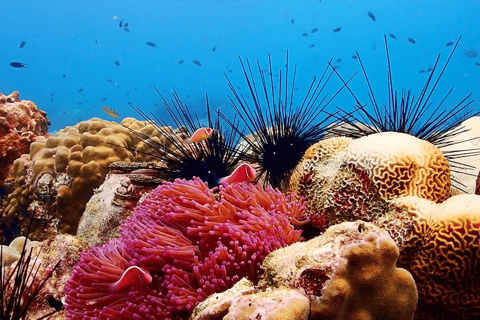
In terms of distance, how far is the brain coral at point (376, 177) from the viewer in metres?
2.34

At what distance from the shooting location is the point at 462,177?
380 centimetres

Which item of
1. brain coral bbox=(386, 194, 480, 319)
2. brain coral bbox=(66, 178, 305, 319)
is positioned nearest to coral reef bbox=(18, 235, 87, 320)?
brain coral bbox=(66, 178, 305, 319)

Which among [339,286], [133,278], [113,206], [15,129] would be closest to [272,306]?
[339,286]

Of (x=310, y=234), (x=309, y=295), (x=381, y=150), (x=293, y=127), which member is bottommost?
(x=309, y=295)

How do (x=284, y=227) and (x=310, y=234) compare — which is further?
(x=310, y=234)

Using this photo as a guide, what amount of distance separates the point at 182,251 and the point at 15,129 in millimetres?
7783

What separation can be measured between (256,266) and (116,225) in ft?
8.01

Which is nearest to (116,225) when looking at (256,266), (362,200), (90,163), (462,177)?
(90,163)

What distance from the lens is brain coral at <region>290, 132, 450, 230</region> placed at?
2.34 m

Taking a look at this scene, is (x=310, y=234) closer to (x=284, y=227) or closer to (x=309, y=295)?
(x=284, y=227)

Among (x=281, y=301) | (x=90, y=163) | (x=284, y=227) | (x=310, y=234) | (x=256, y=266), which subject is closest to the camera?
(x=281, y=301)

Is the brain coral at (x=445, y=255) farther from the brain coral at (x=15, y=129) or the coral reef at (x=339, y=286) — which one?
the brain coral at (x=15, y=129)

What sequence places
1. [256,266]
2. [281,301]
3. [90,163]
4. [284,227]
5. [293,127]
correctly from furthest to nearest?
[90,163], [293,127], [284,227], [256,266], [281,301]

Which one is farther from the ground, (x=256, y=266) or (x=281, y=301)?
(x=256, y=266)
